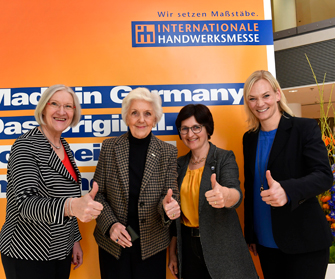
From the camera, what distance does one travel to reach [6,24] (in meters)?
2.57

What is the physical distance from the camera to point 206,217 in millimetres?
1808

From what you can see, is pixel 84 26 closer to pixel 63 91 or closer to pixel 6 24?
pixel 6 24

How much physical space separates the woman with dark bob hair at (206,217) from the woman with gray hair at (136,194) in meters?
0.15

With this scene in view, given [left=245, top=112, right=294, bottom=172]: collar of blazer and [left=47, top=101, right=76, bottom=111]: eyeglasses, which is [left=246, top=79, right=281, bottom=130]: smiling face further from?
[left=47, top=101, right=76, bottom=111]: eyeglasses

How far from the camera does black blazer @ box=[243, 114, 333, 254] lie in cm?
156

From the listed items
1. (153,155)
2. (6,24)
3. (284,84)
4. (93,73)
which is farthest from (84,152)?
(284,84)

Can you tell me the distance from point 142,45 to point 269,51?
1360mm

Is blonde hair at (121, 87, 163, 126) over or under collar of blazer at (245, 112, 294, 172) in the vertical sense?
over

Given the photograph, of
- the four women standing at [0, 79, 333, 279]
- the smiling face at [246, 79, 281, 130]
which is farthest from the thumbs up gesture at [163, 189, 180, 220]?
the smiling face at [246, 79, 281, 130]

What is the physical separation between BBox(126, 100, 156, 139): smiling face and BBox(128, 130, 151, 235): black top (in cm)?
6

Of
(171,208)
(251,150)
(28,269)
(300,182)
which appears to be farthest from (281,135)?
(28,269)

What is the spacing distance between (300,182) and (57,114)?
5.57 ft

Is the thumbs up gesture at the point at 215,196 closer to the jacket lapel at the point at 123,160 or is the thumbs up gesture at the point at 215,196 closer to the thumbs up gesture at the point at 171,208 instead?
the thumbs up gesture at the point at 171,208

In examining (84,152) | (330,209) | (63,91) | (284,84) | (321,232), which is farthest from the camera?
(284,84)
